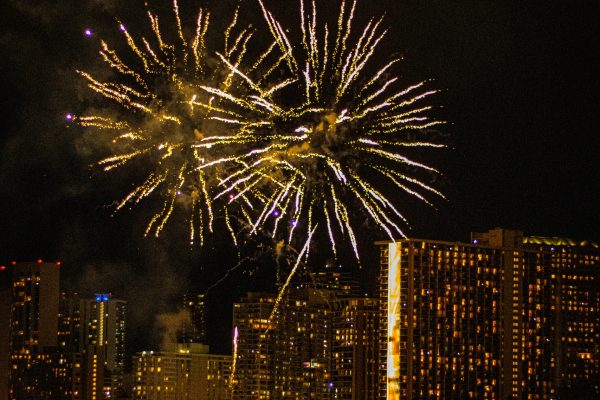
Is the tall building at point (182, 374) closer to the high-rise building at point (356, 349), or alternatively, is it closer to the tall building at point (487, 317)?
the high-rise building at point (356, 349)

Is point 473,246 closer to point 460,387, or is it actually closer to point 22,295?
point 460,387

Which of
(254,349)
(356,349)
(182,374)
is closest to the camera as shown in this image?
(356,349)

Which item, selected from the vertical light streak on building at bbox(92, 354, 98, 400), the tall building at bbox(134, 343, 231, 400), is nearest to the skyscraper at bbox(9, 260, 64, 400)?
the vertical light streak on building at bbox(92, 354, 98, 400)

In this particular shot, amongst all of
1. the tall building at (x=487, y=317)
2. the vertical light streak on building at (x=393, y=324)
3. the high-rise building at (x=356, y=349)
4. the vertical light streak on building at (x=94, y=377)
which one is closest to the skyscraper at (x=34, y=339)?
the vertical light streak on building at (x=94, y=377)

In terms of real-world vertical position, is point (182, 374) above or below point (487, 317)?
below

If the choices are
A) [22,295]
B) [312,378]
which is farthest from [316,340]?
[22,295]

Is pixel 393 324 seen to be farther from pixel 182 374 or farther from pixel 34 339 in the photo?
pixel 34 339

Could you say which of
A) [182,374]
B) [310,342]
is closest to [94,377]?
[182,374]
